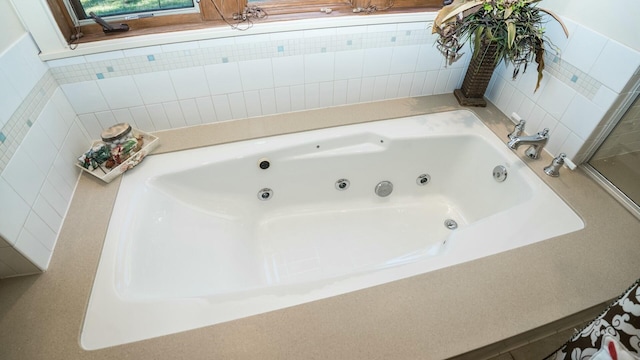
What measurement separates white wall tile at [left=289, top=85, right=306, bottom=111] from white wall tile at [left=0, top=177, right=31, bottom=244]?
119 cm

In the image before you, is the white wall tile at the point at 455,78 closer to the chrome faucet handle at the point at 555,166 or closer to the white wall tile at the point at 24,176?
the chrome faucet handle at the point at 555,166

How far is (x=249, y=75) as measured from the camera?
159 cm

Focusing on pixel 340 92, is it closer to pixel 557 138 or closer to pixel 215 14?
pixel 215 14

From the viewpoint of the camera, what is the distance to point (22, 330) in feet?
3.21

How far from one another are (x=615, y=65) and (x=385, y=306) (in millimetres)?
1275

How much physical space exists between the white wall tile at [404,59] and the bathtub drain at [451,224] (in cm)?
89

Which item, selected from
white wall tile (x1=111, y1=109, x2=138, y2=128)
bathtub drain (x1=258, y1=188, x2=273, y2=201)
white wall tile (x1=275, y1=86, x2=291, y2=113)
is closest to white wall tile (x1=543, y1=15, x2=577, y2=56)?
white wall tile (x1=275, y1=86, x2=291, y2=113)

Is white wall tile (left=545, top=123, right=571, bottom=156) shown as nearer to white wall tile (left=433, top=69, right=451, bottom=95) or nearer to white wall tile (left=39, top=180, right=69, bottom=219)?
white wall tile (left=433, top=69, right=451, bottom=95)

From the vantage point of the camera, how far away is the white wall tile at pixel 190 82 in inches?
59.0

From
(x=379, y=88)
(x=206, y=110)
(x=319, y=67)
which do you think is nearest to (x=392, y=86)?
(x=379, y=88)

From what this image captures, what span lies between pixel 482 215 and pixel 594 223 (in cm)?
52

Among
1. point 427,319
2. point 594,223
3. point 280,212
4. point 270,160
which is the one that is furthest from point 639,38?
point 280,212

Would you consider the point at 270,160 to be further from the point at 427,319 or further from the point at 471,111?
the point at 471,111

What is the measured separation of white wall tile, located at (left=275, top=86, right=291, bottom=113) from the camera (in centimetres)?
170
